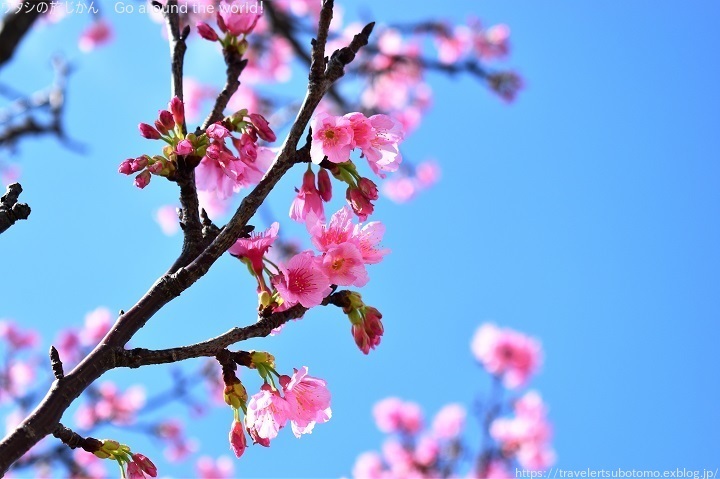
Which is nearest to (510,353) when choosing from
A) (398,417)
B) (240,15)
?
(398,417)

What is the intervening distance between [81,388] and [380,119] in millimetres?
822

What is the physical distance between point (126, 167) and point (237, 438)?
0.63 meters

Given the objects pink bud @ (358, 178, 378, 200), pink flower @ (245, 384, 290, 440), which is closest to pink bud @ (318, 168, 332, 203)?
pink bud @ (358, 178, 378, 200)

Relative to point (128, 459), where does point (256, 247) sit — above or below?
above

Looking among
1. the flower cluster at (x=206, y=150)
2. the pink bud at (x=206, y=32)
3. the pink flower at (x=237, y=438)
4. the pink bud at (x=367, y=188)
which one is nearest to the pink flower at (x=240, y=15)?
the pink bud at (x=206, y=32)

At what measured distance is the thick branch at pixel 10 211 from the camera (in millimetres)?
1357

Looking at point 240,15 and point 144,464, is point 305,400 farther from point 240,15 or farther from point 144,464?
point 240,15

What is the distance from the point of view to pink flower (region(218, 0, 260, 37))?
1999mm

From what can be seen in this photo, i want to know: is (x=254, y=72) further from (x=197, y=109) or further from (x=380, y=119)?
(x=380, y=119)

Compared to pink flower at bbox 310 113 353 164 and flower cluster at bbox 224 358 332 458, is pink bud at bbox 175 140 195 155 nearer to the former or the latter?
pink flower at bbox 310 113 353 164

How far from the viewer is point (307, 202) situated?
1.63 meters

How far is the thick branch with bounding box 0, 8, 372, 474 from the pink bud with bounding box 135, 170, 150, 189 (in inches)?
10.5

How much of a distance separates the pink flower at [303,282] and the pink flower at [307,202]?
199 millimetres

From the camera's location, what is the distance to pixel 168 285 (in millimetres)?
1327
